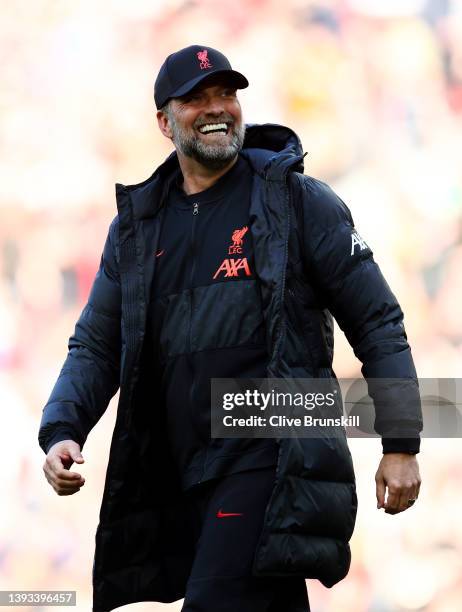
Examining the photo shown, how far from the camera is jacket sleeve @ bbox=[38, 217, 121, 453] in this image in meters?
3.39

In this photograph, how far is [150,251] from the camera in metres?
3.39

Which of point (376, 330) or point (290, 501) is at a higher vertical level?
point (376, 330)

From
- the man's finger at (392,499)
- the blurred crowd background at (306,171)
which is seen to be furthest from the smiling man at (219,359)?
the blurred crowd background at (306,171)

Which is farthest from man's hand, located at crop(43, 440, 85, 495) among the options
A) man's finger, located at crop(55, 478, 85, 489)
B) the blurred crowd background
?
the blurred crowd background

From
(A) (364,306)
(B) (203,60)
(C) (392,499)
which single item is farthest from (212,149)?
(C) (392,499)

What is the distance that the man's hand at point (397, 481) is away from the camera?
9.96ft

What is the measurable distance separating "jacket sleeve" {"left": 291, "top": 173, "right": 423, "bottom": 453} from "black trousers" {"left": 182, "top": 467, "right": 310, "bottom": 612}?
290mm

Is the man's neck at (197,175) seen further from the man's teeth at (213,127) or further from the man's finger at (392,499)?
the man's finger at (392,499)

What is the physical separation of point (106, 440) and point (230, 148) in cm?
176

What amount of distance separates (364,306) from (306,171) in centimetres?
176

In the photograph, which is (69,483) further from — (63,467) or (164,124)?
(164,124)

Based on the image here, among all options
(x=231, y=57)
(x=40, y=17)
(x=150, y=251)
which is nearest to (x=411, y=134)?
(x=231, y=57)

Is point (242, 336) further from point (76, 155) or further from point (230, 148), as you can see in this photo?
point (76, 155)

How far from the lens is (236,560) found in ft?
10.0
